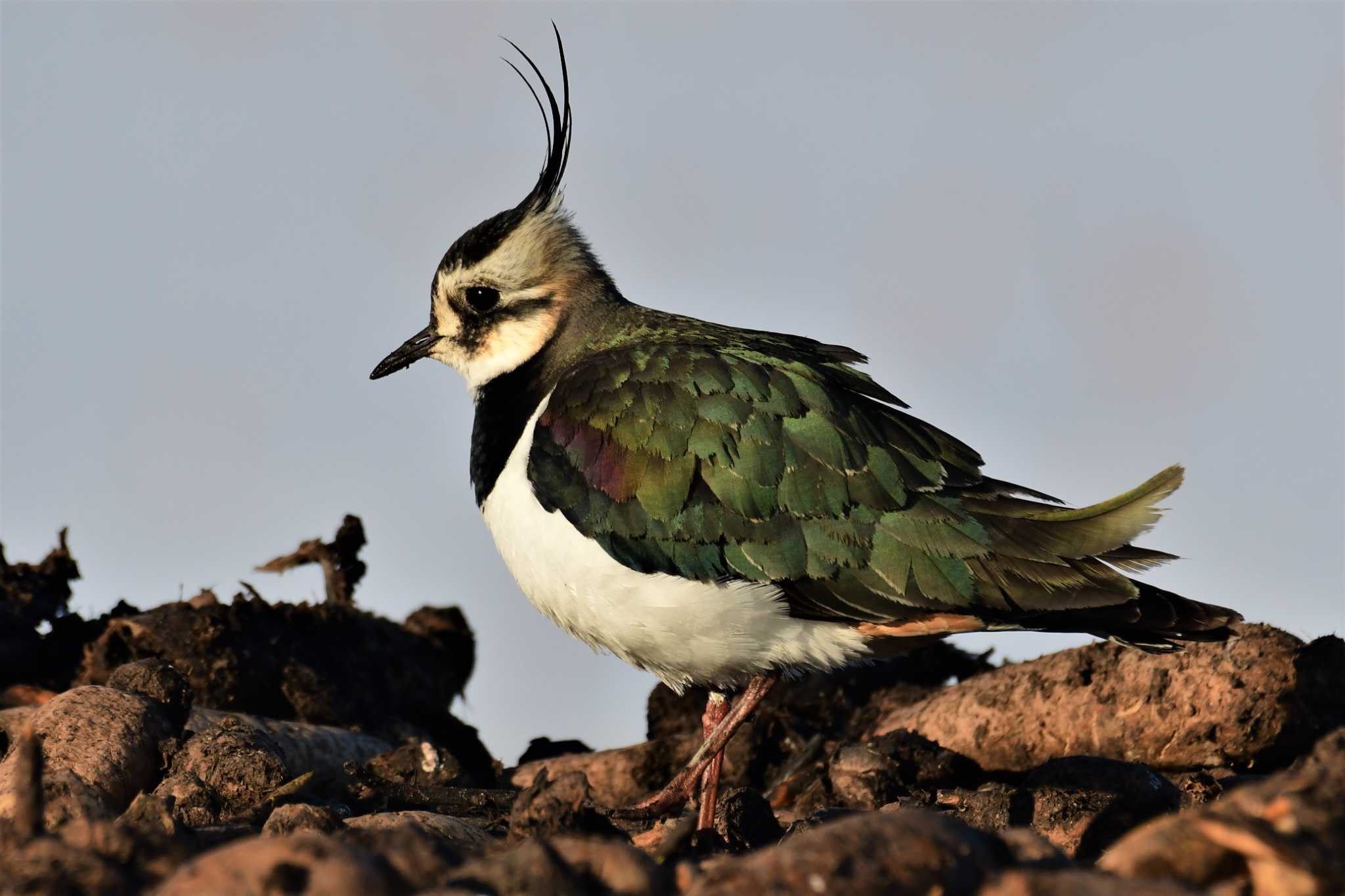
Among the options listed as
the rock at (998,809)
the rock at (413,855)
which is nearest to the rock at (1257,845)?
the rock at (413,855)

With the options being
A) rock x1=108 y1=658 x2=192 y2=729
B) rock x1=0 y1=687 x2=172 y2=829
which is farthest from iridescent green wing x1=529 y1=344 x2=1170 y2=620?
rock x1=0 y1=687 x2=172 y2=829

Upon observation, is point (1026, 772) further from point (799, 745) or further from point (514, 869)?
point (514, 869)

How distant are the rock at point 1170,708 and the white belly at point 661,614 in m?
1.79

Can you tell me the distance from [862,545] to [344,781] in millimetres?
3608

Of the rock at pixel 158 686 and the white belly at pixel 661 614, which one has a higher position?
the white belly at pixel 661 614

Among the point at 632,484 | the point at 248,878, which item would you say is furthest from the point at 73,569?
the point at 248,878

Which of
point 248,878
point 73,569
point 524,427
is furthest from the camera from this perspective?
point 73,569

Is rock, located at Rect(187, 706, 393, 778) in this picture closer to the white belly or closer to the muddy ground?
the muddy ground

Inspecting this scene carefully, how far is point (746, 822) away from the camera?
283 inches

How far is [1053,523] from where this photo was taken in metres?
8.40

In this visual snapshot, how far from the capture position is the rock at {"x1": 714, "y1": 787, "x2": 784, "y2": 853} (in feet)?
23.3

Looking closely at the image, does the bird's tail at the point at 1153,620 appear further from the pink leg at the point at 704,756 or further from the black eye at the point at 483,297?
the black eye at the point at 483,297

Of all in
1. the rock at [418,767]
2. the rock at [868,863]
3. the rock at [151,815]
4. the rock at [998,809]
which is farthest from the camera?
the rock at [418,767]

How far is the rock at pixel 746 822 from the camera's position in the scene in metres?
7.11
